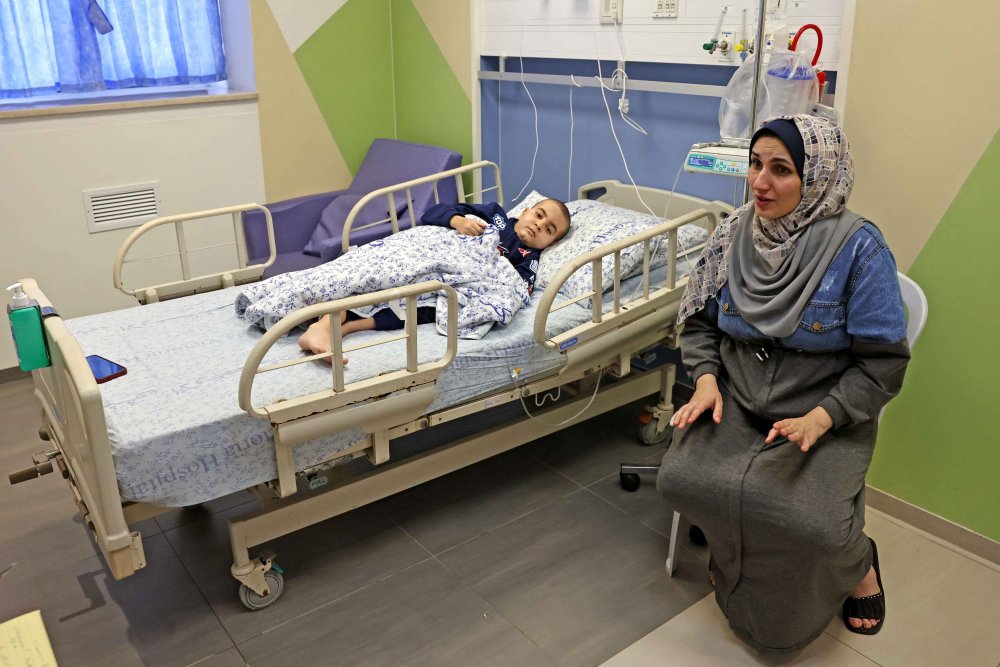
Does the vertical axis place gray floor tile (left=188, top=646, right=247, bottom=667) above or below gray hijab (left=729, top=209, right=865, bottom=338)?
below

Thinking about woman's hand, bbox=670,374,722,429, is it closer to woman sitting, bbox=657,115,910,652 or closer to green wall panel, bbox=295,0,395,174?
woman sitting, bbox=657,115,910,652

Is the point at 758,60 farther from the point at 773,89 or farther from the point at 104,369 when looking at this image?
the point at 104,369

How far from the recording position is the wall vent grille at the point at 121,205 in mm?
3936

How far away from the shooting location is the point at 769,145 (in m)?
2.15

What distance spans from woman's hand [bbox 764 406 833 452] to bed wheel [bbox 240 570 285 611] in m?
1.44

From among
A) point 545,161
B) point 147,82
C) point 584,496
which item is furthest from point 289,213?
point 584,496

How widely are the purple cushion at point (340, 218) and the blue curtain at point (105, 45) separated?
1.02 m

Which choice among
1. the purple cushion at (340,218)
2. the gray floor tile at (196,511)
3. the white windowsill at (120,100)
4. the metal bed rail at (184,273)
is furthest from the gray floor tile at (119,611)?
the white windowsill at (120,100)

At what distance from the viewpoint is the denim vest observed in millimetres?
2104

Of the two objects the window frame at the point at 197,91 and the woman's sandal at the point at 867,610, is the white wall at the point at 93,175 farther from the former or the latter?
the woman's sandal at the point at 867,610

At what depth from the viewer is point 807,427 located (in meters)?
2.14

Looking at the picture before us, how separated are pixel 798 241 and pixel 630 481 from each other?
114 cm

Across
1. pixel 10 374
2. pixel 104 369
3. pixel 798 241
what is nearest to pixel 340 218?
pixel 10 374

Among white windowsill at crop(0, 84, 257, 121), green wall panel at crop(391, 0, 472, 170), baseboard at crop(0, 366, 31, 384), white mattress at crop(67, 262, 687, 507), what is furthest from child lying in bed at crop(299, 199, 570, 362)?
baseboard at crop(0, 366, 31, 384)
